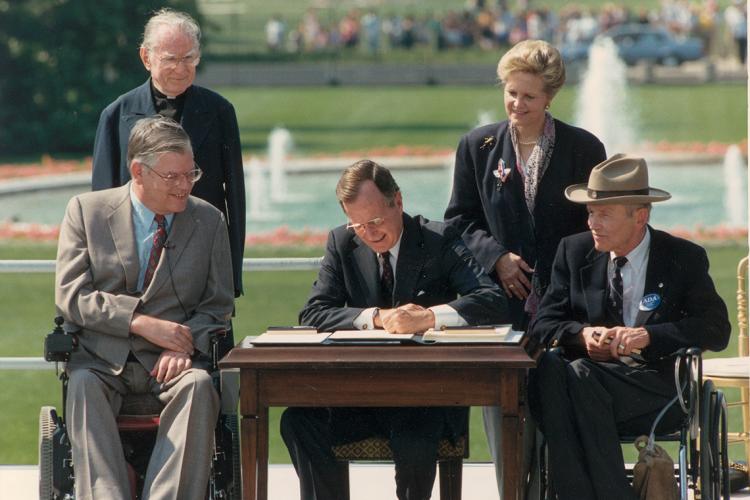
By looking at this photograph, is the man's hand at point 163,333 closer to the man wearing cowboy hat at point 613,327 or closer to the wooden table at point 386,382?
the wooden table at point 386,382

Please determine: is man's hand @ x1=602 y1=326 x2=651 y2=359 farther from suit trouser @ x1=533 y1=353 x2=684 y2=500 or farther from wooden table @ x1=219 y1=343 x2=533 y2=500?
wooden table @ x1=219 y1=343 x2=533 y2=500

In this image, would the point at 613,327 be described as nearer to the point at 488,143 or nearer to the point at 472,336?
the point at 472,336

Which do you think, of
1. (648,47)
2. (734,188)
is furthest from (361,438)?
(648,47)

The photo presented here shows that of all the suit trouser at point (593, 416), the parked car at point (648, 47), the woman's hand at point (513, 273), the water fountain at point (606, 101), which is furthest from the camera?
the parked car at point (648, 47)

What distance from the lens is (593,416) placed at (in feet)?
16.0

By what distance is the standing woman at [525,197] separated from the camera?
5.43m

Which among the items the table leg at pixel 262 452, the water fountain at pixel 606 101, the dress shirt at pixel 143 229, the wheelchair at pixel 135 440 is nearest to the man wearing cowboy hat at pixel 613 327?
the table leg at pixel 262 452

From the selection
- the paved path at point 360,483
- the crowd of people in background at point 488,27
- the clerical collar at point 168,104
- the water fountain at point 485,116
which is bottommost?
the paved path at point 360,483

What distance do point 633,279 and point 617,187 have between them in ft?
1.03

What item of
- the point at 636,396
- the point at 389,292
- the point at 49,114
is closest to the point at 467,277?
the point at 389,292

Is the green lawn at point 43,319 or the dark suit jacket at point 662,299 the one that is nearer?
the dark suit jacket at point 662,299

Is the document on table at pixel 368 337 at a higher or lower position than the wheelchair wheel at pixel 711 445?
higher

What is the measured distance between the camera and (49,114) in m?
35.1

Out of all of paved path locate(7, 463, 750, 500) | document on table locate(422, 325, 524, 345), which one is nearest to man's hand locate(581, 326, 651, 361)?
document on table locate(422, 325, 524, 345)
